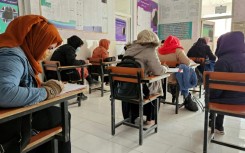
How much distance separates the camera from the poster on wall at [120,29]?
5555mm

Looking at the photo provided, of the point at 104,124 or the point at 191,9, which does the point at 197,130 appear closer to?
the point at 104,124

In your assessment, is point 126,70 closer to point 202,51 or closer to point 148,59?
point 148,59

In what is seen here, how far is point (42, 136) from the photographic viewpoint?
1.13m

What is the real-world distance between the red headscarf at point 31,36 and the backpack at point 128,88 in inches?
37.0

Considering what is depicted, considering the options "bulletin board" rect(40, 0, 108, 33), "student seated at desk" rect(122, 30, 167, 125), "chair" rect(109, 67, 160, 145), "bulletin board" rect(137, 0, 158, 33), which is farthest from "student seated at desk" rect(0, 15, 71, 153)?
"bulletin board" rect(137, 0, 158, 33)

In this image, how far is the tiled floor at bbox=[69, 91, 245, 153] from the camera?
189 cm

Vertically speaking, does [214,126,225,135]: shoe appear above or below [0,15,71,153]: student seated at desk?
below

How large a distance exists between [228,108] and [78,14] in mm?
3620

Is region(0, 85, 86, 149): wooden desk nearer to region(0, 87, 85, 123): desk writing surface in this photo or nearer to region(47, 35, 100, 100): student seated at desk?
region(0, 87, 85, 123): desk writing surface

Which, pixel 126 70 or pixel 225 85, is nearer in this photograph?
pixel 225 85

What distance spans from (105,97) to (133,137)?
179cm

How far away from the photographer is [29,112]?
956 millimetres

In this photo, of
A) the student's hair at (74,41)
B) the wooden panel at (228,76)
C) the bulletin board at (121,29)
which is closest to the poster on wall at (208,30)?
the bulletin board at (121,29)

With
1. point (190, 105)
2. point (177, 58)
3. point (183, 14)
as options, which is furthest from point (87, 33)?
point (183, 14)
